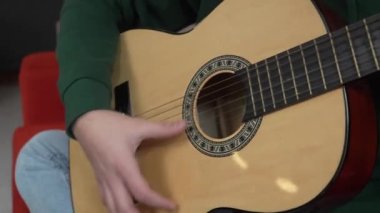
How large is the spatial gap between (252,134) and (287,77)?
3.5 inches

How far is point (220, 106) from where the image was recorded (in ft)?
2.69

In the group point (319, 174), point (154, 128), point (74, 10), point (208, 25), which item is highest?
point (74, 10)

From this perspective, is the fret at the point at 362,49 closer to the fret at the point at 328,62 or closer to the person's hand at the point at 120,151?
the fret at the point at 328,62

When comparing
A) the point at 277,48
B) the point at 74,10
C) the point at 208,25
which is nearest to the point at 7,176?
the point at 74,10

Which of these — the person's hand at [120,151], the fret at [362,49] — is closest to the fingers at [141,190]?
the person's hand at [120,151]

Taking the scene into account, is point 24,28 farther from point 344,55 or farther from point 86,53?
point 344,55

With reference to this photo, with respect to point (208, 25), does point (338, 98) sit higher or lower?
lower

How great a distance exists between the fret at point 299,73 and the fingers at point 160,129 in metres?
0.19

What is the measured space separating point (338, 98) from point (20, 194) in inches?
25.7

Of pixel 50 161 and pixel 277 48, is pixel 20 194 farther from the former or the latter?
pixel 277 48

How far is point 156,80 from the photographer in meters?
0.85

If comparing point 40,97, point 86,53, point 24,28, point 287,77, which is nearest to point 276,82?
point 287,77

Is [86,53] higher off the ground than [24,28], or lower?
lower

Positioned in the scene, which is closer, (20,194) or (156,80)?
(156,80)
